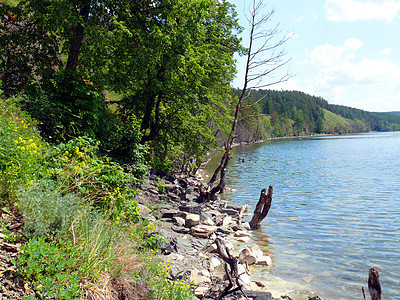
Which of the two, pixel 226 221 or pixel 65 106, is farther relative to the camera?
pixel 226 221

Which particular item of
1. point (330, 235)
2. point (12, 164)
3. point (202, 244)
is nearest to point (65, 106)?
point (12, 164)

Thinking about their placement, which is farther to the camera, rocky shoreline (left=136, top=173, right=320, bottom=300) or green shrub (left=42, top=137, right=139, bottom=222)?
rocky shoreline (left=136, top=173, right=320, bottom=300)

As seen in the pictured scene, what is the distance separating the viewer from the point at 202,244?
10336 mm

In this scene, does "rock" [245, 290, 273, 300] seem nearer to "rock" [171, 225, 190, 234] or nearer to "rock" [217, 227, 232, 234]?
"rock" [171, 225, 190, 234]

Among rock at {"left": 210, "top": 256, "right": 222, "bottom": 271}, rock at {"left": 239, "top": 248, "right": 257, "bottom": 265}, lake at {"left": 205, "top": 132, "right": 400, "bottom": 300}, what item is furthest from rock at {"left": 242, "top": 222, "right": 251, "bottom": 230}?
rock at {"left": 210, "top": 256, "right": 222, "bottom": 271}

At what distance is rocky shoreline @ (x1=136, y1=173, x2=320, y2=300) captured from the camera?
708cm

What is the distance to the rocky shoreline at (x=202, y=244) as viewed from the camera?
7082mm

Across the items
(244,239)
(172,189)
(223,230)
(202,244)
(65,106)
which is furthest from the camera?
(172,189)

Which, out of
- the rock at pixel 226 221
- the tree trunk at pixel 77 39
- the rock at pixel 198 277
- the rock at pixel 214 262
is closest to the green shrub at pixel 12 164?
the rock at pixel 198 277

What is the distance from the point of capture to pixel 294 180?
1205 inches

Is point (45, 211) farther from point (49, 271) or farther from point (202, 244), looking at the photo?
point (202, 244)

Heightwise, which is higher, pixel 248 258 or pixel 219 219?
pixel 248 258

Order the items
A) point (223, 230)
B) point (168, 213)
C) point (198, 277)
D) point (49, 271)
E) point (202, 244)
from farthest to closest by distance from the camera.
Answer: point (223, 230) < point (168, 213) < point (202, 244) < point (198, 277) < point (49, 271)

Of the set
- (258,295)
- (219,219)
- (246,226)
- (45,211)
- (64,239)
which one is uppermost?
(45,211)
